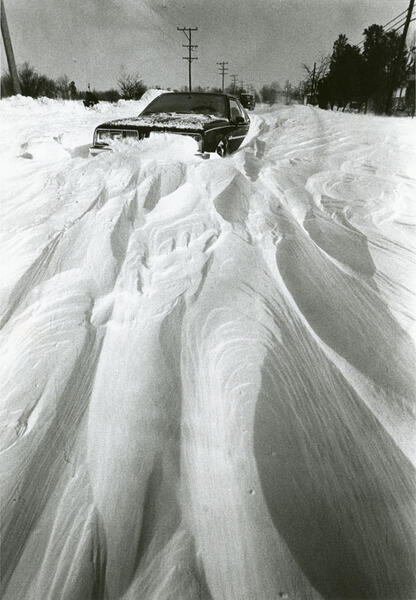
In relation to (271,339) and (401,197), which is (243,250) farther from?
(401,197)

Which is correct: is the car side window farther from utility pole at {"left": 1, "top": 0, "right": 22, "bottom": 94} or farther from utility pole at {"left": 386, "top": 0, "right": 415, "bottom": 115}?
utility pole at {"left": 1, "top": 0, "right": 22, "bottom": 94}

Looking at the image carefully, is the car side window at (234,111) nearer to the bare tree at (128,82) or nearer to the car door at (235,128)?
the car door at (235,128)

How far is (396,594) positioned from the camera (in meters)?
0.88

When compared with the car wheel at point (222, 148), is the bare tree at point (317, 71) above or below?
above

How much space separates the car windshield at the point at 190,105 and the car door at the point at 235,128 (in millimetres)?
180

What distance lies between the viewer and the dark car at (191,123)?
397 centimetres

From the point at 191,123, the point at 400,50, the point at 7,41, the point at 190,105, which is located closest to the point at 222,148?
the point at 191,123

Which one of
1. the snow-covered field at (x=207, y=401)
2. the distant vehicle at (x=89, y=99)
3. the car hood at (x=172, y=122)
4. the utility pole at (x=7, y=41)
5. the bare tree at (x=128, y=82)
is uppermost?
the utility pole at (x=7, y=41)

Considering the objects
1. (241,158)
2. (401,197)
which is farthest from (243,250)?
(241,158)

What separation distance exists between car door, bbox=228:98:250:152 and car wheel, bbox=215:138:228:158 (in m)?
0.15

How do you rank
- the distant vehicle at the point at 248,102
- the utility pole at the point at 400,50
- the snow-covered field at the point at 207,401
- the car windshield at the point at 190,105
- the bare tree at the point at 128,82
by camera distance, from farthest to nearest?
the distant vehicle at the point at 248,102 < the car windshield at the point at 190,105 < the bare tree at the point at 128,82 < the utility pole at the point at 400,50 < the snow-covered field at the point at 207,401

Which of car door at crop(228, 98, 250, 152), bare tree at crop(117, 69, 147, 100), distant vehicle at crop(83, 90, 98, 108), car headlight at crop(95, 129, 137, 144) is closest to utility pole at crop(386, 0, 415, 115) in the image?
bare tree at crop(117, 69, 147, 100)

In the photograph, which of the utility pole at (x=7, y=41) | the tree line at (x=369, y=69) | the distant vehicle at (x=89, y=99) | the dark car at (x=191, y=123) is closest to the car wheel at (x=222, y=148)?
the dark car at (x=191, y=123)

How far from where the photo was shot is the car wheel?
14.0 feet
